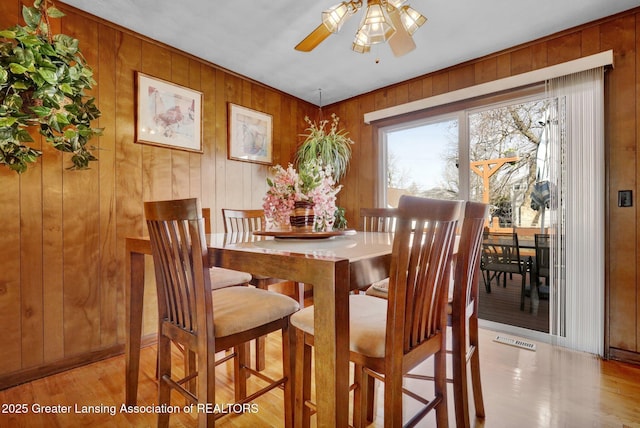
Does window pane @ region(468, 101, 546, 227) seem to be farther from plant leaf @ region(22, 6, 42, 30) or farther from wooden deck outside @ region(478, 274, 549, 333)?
plant leaf @ region(22, 6, 42, 30)

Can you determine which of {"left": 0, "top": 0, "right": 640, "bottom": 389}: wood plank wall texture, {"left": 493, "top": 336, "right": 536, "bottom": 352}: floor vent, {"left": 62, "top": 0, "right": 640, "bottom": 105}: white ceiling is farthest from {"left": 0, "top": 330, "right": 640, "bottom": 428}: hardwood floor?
{"left": 62, "top": 0, "right": 640, "bottom": 105}: white ceiling

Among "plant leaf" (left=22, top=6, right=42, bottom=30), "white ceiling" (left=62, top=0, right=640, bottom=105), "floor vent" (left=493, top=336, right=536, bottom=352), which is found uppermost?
"white ceiling" (left=62, top=0, right=640, bottom=105)

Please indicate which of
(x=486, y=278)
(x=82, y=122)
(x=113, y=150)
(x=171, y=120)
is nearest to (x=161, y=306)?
(x=82, y=122)

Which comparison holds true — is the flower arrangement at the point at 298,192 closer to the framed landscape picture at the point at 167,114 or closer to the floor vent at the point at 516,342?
the framed landscape picture at the point at 167,114

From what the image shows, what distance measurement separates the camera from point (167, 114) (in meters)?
2.64

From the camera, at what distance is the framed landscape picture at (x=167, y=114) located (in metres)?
2.48

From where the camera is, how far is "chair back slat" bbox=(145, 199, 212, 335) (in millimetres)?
1164

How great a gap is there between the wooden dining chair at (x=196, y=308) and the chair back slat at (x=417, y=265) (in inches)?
22.3

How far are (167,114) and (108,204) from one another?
34.0 inches

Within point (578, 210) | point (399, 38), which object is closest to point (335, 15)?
point (399, 38)

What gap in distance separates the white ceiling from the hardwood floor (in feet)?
7.56

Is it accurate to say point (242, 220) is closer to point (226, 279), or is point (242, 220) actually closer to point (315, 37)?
point (226, 279)

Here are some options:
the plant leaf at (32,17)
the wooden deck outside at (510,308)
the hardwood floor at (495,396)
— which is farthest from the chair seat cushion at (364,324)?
the wooden deck outside at (510,308)

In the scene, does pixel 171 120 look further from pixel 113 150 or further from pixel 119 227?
pixel 119 227
